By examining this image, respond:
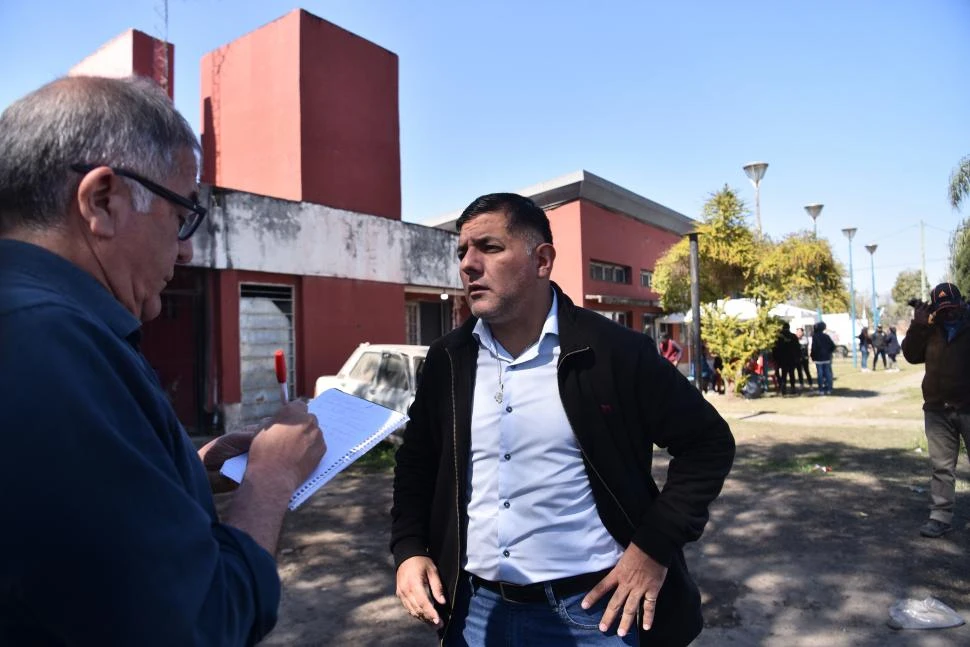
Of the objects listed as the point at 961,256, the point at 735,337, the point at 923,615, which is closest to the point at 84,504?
the point at 923,615

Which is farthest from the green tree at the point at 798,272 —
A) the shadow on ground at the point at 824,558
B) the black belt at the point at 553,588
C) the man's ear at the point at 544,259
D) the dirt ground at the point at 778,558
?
the black belt at the point at 553,588

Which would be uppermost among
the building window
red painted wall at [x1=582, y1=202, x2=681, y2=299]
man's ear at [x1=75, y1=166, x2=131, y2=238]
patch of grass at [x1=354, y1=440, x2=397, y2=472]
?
red painted wall at [x1=582, y1=202, x2=681, y2=299]

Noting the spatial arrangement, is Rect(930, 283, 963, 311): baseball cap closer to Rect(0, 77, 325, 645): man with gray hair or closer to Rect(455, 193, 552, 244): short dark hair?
Rect(455, 193, 552, 244): short dark hair

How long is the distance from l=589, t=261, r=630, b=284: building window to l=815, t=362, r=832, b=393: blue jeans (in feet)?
23.4

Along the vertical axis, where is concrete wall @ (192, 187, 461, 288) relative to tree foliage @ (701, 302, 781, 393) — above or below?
above

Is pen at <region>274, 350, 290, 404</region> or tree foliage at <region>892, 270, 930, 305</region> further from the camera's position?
tree foliage at <region>892, 270, 930, 305</region>

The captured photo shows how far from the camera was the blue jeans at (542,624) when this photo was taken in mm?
1790

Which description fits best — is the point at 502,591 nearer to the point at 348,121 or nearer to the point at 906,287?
the point at 348,121

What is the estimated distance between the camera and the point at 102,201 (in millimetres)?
992

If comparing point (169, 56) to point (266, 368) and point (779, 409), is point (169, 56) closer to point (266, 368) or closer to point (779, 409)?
point (266, 368)

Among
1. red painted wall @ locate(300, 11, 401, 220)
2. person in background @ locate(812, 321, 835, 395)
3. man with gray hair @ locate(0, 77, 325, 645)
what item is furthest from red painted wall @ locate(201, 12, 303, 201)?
person in background @ locate(812, 321, 835, 395)

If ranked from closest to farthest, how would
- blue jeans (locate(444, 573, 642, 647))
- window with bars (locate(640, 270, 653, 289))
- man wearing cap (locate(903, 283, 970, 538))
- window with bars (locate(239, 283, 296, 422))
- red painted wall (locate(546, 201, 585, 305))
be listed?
blue jeans (locate(444, 573, 642, 647)) → man wearing cap (locate(903, 283, 970, 538)) → window with bars (locate(239, 283, 296, 422)) → red painted wall (locate(546, 201, 585, 305)) → window with bars (locate(640, 270, 653, 289))

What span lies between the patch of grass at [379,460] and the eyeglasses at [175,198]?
6825mm

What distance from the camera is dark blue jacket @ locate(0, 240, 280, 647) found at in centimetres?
72
